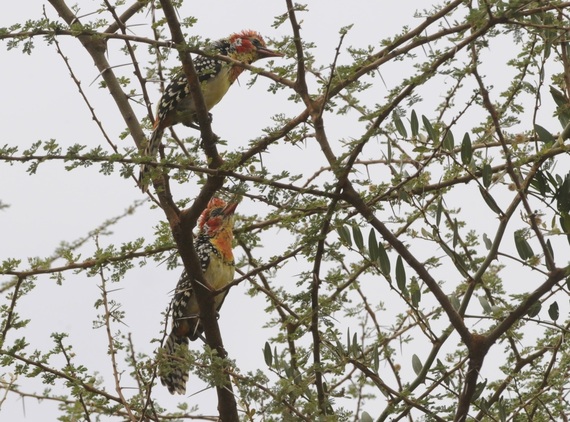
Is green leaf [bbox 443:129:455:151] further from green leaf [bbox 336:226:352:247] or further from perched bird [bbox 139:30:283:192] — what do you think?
perched bird [bbox 139:30:283:192]

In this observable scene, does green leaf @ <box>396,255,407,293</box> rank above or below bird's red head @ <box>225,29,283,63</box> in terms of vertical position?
below

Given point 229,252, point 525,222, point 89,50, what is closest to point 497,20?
point 525,222

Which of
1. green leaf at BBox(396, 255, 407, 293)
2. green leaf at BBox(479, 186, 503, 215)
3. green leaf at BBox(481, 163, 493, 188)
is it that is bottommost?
green leaf at BBox(396, 255, 407, 293)

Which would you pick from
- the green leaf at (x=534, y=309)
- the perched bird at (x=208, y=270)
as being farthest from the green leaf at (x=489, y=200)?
the perched bird at (x=208, y=270)

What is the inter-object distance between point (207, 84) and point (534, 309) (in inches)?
110

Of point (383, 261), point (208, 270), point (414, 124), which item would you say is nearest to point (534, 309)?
point (383, 261)

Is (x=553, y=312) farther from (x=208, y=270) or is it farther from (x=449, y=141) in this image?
(x=208, y=270)

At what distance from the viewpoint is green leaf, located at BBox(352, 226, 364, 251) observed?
141 inches

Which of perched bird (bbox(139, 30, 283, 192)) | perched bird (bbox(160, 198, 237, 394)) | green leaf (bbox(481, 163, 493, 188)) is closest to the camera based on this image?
green leaf (bbox(481, 163, 493, 188))

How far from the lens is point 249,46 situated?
6242 millimetres

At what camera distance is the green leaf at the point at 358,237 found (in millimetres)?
3572

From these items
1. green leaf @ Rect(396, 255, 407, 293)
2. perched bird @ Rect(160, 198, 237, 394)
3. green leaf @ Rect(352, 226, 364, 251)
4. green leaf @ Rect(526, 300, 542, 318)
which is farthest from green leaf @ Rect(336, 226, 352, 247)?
perched bird @ Rect(160, 198, 237, 394)

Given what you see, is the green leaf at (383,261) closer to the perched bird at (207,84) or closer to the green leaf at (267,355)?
the green leaf at (267,355)

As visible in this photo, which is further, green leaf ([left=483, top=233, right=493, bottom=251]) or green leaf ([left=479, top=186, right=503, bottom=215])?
green leaf ([left=483, top=233, right=493, bottom=251])
